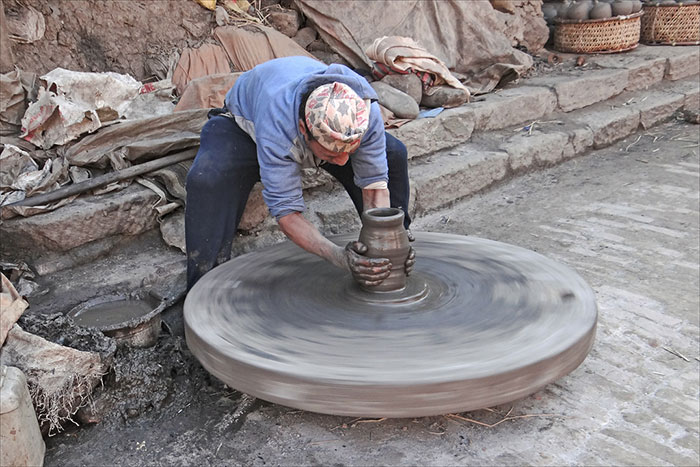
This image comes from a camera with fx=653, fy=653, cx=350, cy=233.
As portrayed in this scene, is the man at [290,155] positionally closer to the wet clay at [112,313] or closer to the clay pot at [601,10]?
the wet clay at [112,313]

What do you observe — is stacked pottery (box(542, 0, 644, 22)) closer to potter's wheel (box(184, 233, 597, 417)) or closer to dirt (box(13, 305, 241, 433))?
potter's wheel (box(184, 233, 597, 417))

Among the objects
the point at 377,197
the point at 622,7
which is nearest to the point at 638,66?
the point at 622,7

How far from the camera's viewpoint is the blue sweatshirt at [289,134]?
7.88 feet

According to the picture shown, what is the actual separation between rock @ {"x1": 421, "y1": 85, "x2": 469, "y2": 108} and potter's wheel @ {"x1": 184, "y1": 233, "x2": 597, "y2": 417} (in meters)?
2.09

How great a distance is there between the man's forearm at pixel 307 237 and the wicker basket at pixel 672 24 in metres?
5.57

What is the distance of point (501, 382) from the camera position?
6.26 ft

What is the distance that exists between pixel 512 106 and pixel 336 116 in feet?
9.98

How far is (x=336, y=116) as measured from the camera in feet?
7.34

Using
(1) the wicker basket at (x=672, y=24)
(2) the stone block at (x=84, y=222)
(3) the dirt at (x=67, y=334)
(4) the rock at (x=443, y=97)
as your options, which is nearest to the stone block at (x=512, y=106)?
(4) the rock at (x=443, y=97)

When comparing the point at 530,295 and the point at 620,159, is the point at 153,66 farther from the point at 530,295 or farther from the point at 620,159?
the point at 620,159

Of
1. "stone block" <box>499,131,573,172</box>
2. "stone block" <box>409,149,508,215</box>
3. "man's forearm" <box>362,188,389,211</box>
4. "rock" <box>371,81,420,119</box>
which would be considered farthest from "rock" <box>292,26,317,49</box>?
"man's forearm" <box>362,188,389,211</box>

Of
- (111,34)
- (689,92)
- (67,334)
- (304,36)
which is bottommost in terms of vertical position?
(689,92)

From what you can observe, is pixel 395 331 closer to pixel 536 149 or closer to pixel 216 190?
pixel 216 190

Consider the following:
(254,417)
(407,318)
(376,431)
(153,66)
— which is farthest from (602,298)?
(153,66)
